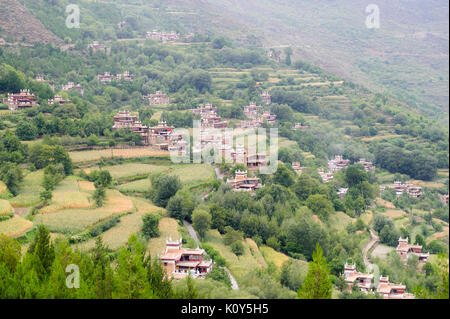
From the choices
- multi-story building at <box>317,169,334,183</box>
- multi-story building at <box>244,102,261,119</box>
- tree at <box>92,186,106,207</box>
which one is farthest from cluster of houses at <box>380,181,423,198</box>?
tree at <box>92,186,106,207</box>

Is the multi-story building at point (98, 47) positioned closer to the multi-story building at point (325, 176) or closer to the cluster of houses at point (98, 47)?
the cluster of houses at point (98, 47)

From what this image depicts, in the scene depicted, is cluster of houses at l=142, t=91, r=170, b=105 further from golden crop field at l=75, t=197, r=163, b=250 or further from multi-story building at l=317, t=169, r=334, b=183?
golden crop field at l=75, t=197, r=163, b=250

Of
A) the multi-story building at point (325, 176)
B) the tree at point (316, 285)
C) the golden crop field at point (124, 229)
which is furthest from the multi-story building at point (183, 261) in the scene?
the multi-story building at point (325, 176)

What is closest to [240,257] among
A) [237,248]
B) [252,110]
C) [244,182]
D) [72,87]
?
[237,248]

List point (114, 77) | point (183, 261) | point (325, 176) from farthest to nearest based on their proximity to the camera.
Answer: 1. point (114, 77)
2. point (325, 176)
3. point (183, 261)

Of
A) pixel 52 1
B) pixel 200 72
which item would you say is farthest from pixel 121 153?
pixel 52 1

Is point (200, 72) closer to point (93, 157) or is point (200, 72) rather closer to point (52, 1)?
point (52, 1)

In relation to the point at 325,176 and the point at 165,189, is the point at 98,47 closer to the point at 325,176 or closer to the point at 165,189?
the point at 325,176
